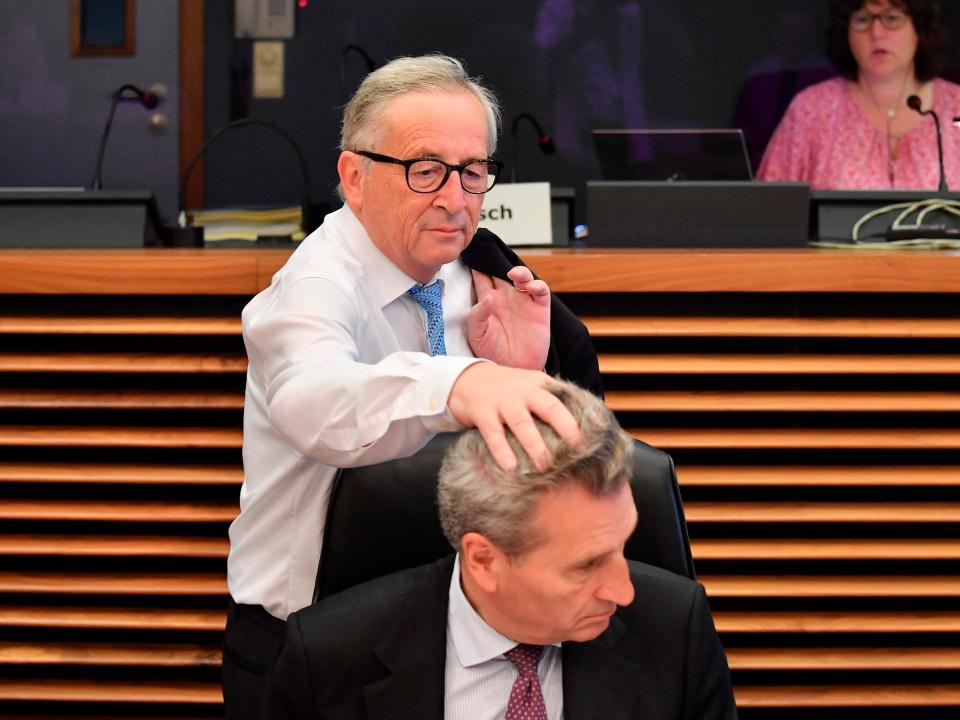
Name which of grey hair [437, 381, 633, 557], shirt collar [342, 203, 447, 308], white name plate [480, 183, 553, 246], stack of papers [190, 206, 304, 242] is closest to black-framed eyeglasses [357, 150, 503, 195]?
shirt collar [342, 203, 447, 308]

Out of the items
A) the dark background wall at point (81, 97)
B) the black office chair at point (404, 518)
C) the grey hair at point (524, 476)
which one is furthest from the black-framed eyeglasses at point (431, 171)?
the dark background wall at point (81, 97)

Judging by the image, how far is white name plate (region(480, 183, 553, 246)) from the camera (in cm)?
284

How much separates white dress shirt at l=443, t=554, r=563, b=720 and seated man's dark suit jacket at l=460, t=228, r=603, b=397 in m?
0.46

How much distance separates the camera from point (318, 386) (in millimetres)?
1267

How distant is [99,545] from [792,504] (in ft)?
4.41

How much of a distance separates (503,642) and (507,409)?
1.51 ft

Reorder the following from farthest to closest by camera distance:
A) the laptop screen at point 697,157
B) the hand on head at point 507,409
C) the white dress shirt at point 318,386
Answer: the laptop screen at point 697,157 → the white dress shirt at point 318,386 → the hand on head at point 507,409

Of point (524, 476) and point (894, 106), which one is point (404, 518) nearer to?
point (524, 476)

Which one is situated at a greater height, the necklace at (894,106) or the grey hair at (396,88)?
the necklace at (894,106)

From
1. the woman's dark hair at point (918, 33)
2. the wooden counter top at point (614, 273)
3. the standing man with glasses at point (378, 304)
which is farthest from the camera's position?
the woman's dark hair at point (918, 33)

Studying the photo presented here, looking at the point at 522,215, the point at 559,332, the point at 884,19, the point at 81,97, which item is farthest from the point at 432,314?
the point at 81,97

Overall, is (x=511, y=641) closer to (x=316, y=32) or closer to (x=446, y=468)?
(x=446, y=468)

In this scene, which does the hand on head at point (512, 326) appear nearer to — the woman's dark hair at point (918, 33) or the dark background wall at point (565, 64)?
the woman's dark hair at point (918, 33)

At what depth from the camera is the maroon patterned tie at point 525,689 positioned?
4.64 feet
